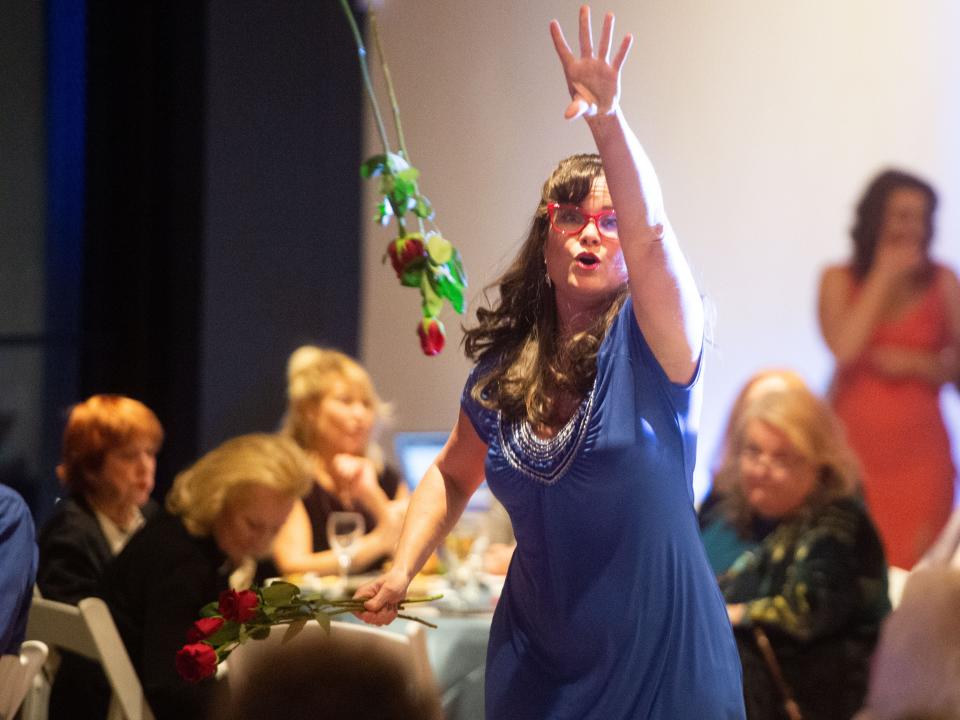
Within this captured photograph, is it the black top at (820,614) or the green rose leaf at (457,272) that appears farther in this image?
the black top at (820,614)

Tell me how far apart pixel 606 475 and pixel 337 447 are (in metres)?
3.04

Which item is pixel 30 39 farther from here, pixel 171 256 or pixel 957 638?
pixel 957 638

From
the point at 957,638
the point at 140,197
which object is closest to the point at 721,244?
the point at 140,197

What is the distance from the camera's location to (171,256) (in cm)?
530

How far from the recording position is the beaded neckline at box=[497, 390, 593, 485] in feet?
5.29

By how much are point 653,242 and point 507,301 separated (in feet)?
1.21

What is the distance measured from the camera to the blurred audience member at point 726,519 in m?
3.33

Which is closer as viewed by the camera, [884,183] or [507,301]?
[507,301]

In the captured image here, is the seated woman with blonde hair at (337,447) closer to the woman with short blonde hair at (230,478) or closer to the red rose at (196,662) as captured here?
the woman with short blonde hair at (230,478)

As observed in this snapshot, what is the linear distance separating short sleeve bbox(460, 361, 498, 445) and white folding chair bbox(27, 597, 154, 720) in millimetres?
1324

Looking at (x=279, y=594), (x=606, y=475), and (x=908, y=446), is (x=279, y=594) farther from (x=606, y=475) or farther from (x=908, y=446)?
(x=908, y=446)

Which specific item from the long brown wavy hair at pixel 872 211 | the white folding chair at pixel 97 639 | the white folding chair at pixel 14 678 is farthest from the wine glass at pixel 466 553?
the long brown wavy hair at pixel 872 211

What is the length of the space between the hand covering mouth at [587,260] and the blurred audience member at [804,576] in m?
1.64

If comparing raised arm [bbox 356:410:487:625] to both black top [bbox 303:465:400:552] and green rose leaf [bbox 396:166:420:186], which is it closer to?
green rose leaf [bbox 396:166:420:186]
